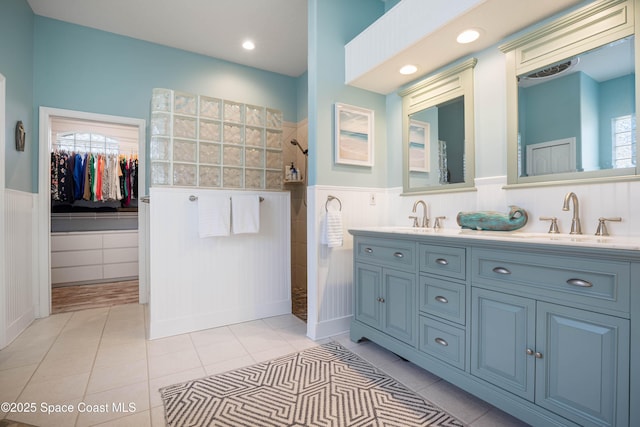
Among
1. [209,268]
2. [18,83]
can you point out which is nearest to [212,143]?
[209,268]

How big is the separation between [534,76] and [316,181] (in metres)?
1.54

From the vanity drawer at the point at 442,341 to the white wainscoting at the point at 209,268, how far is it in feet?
5.26

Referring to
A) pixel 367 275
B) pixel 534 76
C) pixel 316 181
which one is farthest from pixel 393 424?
pixel 534 76

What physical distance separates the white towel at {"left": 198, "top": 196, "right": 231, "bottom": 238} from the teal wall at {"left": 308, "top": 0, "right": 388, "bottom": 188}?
81 cm

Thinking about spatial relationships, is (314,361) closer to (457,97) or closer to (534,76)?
(457,97)

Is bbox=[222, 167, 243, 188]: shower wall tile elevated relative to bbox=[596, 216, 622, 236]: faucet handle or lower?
elevated

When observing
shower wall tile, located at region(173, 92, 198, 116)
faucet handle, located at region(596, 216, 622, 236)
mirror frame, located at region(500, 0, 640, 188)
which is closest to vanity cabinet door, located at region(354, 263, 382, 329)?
mirror frame, located at region(500, 0, 640, 188)

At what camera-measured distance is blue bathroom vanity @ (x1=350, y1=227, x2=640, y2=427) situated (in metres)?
1.06

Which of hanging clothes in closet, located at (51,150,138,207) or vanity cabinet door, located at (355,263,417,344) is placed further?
hanging clothes in closet, located at (51,150,138,207)

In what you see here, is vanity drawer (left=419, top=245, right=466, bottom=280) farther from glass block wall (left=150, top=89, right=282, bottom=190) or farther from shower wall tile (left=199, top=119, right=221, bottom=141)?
shower wall tile (left=199, top=119, right=221, bottom=141)

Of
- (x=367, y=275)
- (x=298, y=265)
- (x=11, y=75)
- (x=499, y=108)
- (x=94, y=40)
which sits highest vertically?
(x=94, y=40)

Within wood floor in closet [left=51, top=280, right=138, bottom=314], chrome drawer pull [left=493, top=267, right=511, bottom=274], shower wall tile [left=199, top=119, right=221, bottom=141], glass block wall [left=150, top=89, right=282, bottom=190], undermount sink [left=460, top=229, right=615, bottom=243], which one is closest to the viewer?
undermount sink [left=460, top=229, right=615, bottom=243]

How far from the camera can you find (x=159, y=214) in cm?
244

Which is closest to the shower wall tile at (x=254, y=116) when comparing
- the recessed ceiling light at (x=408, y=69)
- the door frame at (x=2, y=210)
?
the recessed ceiling light at (x=408, y=69)
